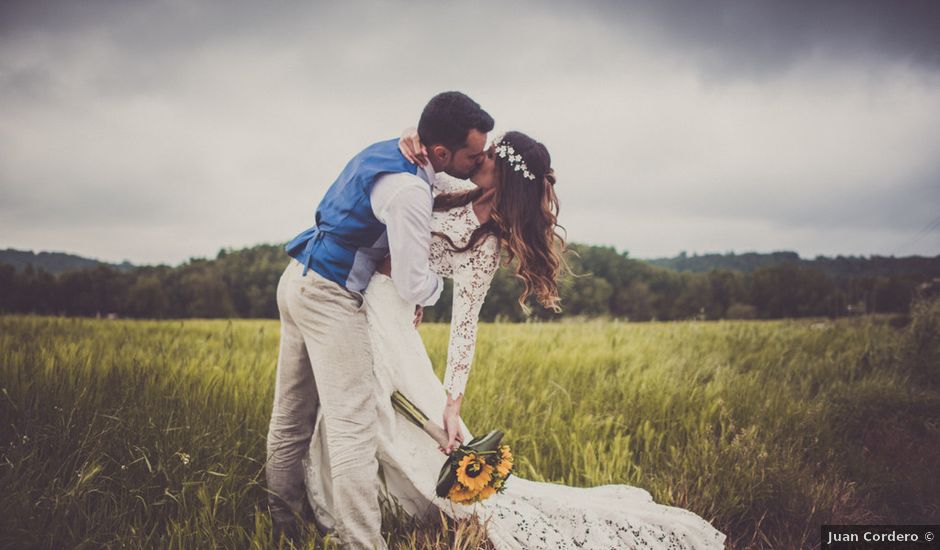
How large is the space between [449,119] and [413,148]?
0.21 m

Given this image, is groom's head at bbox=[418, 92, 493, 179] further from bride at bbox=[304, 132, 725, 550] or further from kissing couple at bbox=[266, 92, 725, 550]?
bride at bbox=[304, 132, 725, 550]

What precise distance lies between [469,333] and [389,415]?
0.60 m

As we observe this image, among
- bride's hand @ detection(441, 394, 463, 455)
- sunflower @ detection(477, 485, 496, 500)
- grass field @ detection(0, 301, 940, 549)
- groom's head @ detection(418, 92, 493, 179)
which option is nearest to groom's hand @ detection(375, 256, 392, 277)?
groom's head @ detection(418, 92, 493, 179)

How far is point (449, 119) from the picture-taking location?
2078 mm

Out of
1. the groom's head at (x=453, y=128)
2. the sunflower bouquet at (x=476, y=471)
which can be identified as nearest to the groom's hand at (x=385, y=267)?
the groom's head at (x=453, y=128)

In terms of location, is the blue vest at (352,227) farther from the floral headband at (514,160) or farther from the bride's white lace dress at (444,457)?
the floral headband at (514,160)

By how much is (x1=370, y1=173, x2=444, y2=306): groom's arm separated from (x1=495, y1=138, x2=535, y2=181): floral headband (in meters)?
0.62

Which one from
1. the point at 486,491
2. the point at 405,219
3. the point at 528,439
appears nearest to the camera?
the point at 405,219

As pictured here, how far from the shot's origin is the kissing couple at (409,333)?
2074 millimetres

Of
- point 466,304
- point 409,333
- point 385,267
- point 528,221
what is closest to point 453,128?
point 528,221

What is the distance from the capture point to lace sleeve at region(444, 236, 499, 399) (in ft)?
7.88

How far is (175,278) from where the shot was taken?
49000mm

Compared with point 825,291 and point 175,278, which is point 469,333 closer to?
point 175,278

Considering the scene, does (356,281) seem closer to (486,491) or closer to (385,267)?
(385,267)
